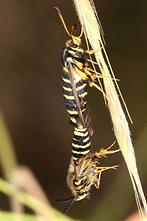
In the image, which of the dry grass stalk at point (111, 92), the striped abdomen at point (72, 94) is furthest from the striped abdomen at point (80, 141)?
the dry grass stalk at point (111, 92)

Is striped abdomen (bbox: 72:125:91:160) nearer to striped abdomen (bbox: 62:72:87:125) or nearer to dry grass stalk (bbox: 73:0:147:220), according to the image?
striped abdomen (bbox: 62:72:87:125)

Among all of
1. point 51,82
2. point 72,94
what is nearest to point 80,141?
point 72,94

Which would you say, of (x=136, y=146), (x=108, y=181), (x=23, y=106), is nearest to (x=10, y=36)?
(x=23, y=106)

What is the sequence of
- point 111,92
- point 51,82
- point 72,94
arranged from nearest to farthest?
1. point 111,92
2. point 72,94
3. point 51,82

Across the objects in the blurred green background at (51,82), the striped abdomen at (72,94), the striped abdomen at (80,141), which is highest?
the striped abdomen at (72,94)

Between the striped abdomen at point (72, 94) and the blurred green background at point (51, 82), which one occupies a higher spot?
the striped abdomen at point (72, 94)

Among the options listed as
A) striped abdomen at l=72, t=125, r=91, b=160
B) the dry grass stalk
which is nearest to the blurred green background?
striped abdomen at l=72, t=125, r=91, b=160

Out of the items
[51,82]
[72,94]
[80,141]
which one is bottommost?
[51,82]

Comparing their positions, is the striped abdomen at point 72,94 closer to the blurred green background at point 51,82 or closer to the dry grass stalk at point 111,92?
the dry grass stalk at point 111,92

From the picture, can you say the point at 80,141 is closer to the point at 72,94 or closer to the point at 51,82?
the point at 72,94
